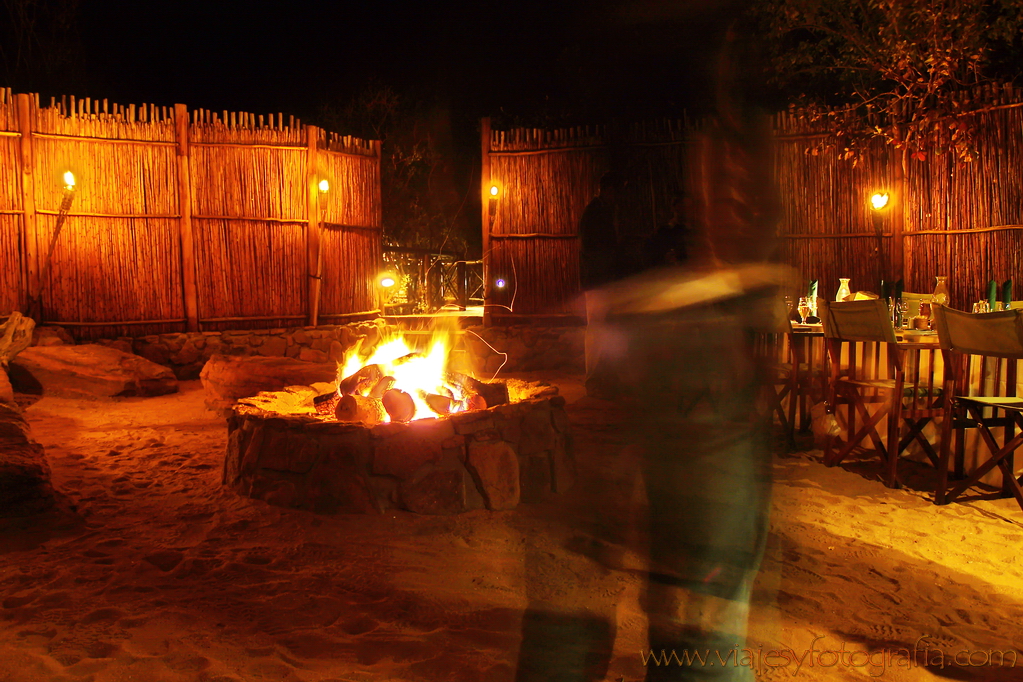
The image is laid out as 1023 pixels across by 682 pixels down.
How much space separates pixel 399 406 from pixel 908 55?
7173mm

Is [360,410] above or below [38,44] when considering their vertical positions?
below

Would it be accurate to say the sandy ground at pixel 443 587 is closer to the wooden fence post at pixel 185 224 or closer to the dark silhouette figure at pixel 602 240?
the dark silhouette figure at pixel 602 240

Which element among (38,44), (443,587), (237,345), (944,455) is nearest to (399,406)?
(443,587)

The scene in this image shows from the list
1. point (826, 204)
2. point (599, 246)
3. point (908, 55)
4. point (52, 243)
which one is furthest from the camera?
point (826, 204)

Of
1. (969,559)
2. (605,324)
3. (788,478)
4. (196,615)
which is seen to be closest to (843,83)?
(788,478)

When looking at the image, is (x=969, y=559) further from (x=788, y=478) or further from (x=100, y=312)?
(x=100, y=312)

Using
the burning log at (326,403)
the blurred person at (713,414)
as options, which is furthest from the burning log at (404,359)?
the blurred person at (713,414)

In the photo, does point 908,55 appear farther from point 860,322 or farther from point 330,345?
point 330,345

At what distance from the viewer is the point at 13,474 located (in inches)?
151

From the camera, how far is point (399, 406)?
4.37m

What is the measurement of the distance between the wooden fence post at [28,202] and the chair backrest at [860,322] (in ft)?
27.9

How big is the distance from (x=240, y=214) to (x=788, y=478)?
757 centimetres

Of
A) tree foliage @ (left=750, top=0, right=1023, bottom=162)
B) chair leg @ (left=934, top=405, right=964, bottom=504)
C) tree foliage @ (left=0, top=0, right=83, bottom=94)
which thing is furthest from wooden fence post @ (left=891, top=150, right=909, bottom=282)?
tree foliage @ (left=0, top=0, right=83, bottom=94)

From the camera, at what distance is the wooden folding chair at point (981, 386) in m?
3.78
